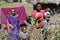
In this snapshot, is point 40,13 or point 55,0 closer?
point 40,13

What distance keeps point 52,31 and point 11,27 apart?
245 centimetres

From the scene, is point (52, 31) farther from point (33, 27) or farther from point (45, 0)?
point (45, 0)

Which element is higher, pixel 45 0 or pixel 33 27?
pixel 33 27

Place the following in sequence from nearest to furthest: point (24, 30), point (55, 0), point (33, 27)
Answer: point (33, 27), point (24, 30), point (55, 0)

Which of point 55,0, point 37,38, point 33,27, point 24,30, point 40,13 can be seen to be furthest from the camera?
point 55,0

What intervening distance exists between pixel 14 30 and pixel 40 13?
1.05 m

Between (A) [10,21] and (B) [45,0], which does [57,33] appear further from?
(B) [45,0]

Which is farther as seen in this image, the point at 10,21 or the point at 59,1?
the point at 59,1

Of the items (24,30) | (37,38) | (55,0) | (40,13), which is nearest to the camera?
(37,38)

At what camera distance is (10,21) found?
11.6m

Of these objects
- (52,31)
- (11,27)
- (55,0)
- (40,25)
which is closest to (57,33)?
(52,31)

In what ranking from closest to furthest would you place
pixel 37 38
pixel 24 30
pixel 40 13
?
pixel 37 38, pixel 24 30, pixel 40 13

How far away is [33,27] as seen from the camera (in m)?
9.89

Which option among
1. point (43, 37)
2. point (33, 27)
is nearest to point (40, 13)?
point (33, 27)
